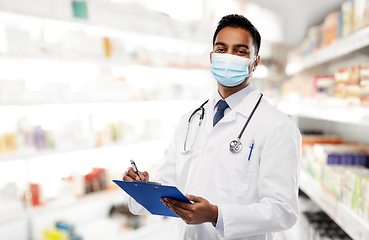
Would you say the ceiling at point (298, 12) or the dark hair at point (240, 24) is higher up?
the ceiling at point (298, 12)

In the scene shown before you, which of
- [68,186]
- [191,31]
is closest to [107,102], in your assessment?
[68,186]

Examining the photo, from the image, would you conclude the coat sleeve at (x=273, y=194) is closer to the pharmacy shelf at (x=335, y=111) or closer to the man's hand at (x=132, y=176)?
the man's hand at (x=132, y=176)

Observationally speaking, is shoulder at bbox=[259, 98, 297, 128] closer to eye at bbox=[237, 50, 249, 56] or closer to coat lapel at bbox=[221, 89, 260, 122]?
coat lapel at bbox=[221, 89, 260, 122]

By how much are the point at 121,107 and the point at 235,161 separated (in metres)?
2.46

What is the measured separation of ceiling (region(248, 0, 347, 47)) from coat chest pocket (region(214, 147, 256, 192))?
296 cm

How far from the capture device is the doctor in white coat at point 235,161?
1176mm

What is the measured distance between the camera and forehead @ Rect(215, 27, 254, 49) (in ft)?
4.56

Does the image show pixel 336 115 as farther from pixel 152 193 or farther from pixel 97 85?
pixel 97 85

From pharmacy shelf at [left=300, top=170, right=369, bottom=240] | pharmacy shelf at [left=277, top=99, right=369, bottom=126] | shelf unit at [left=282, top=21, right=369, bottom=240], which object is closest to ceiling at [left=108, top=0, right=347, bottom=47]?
shelf unit at [left=282, top=21, right=369, bottom=240]

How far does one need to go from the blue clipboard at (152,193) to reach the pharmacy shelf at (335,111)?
1.23 metres

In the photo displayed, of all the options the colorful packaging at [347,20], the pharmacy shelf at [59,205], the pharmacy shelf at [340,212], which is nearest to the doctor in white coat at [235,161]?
the pharmacy shelf at [340,212]

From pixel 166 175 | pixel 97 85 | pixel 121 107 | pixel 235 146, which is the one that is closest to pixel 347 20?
pixel 235 146

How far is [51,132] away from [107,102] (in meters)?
0.63

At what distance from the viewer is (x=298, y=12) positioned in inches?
172
